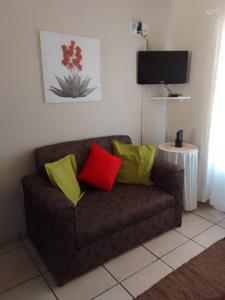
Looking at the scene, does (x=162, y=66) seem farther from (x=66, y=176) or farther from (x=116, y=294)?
(x=116, y=294)

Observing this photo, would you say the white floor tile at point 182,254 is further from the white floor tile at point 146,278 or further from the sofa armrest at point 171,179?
the sofa armrest at point 171,179

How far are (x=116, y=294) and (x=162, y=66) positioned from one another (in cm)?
227

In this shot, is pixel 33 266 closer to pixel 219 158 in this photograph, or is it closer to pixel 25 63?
pixel 25 63

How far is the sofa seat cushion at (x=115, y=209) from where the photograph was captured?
1719 mm

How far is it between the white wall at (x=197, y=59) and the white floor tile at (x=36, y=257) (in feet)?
6.31

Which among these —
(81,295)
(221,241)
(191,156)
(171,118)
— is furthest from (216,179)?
(81,295)

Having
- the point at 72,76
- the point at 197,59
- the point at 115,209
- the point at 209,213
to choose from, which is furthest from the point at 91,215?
the point at 197,59

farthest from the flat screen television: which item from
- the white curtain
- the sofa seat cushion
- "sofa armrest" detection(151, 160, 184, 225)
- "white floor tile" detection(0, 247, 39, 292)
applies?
"white floor tile" detection(0, 247, 39, 292)

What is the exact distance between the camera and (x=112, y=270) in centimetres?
187

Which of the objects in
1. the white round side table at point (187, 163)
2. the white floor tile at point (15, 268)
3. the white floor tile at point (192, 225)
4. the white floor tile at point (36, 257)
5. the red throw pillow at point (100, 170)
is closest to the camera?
the white floor tile at point (15, 268)

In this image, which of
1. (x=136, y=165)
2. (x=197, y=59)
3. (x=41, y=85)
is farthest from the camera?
(x=197, y=59)

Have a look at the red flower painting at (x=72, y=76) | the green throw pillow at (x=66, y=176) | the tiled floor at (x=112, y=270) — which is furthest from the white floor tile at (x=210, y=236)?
the red flower painting at (x=72, y=76)

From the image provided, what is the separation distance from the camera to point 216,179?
269 centimetres

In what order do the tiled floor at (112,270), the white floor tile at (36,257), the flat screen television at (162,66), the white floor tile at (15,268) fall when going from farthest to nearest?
the flat screen television at (162,66) → the white floor tile at (36,257) → the white floor tile at (15,268) → the tiled floor at (112,270)
